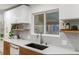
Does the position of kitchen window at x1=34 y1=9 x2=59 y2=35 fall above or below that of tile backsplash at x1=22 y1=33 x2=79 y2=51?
above

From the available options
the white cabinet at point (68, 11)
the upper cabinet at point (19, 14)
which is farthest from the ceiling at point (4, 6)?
the white cabinet at point (68, 11)

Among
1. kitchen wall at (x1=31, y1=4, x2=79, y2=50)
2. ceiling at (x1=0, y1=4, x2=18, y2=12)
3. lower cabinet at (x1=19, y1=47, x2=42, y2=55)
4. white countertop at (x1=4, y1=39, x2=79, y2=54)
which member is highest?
ceiling at (x1=0, y1=4, x2=18, y2=12)

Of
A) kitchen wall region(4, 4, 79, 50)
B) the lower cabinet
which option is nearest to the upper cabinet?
kitchen wall region(4, 4, 79, 50)

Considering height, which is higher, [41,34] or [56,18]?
[56,18]

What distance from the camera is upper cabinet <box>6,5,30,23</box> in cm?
209

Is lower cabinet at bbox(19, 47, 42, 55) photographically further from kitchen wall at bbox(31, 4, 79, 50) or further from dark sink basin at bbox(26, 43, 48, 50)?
kitchen wall at bbox(31, 4, 79, 50)

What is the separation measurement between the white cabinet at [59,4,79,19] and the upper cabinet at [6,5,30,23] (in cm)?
64

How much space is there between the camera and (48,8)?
202cm

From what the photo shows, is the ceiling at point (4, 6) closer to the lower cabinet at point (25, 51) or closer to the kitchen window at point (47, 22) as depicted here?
the kitchen window at point (47, 22)

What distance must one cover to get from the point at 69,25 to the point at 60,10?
0.33 m
